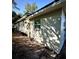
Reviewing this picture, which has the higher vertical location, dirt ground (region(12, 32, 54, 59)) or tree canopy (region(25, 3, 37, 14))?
tree canopy (region(25, 3, 37, 14))

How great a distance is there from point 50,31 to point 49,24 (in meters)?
0.09

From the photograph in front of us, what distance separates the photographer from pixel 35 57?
204 centimetres

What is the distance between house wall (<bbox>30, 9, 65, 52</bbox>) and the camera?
2.07 meters

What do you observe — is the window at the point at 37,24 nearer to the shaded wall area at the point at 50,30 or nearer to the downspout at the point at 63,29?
the shaded wall area at the point at 50,30

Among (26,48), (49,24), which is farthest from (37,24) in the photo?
(26,48)

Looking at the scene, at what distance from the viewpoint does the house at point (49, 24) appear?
81.2 inches

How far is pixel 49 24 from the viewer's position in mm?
2094

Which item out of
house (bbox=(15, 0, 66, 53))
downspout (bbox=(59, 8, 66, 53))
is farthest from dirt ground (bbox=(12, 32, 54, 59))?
downspout (bbox=(59, 8, 66, 53))

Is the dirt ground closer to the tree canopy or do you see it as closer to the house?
the house

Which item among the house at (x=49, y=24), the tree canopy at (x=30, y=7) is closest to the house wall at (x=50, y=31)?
the house at (x=49, y=24)

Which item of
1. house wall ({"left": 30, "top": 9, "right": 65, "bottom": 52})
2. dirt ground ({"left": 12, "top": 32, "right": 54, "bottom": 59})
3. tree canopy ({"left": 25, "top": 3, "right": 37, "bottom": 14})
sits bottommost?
dirt ground ({"left": 12, "top": 32, "right": 54, "bottom": 59})
